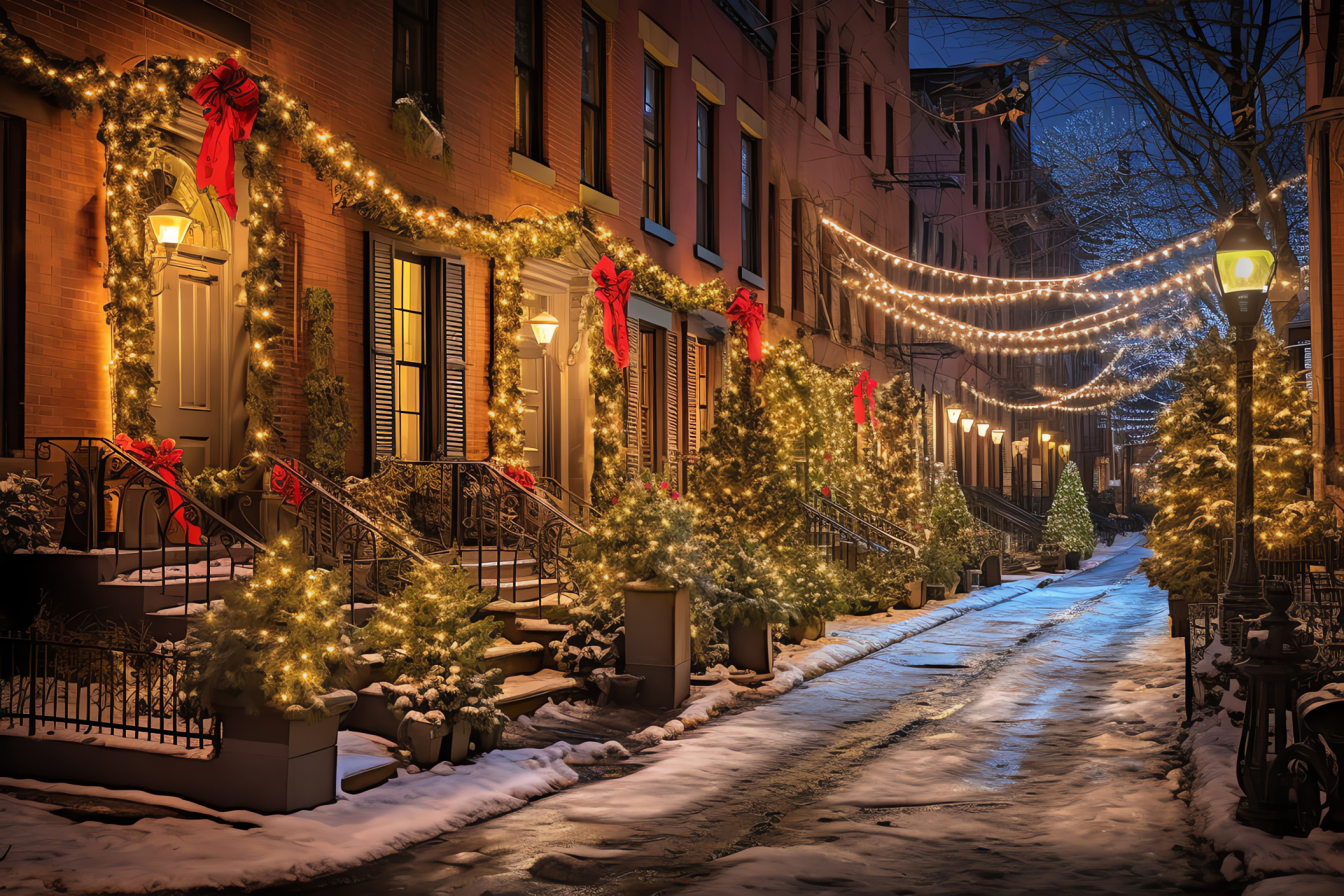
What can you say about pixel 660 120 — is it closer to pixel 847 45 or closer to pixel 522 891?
pixel 847 45

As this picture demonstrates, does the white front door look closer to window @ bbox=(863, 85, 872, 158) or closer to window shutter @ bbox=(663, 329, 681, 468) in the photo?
window shutter @ bbox=(663, 329, 681, 468)

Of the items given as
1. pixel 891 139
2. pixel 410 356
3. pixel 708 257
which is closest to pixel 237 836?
pixel 410 356

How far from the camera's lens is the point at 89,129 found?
828 centimetres

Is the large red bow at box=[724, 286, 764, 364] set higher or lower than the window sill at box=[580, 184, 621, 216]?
lower

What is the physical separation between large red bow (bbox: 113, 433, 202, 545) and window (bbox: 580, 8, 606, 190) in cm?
730

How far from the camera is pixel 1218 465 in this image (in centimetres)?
1284

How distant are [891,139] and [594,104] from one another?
1406cm

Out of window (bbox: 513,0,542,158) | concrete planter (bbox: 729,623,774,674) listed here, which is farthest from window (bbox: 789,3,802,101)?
concrete planter (bbox: 729,623,774,674)

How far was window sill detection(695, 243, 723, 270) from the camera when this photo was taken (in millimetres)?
17266

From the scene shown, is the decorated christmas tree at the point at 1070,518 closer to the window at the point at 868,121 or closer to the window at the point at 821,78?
the window at the point at 868,121

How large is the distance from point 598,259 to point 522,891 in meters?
10.1

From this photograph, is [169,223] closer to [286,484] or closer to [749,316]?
[286,484]

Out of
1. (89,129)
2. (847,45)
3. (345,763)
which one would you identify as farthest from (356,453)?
(847,45)

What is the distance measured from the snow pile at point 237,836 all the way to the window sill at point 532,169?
782 cm
